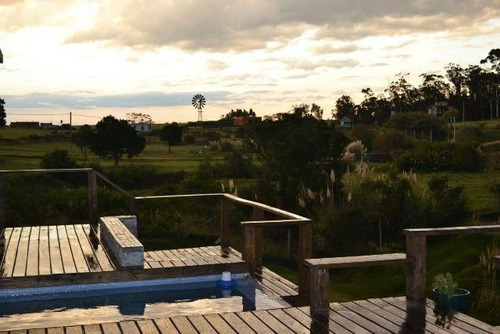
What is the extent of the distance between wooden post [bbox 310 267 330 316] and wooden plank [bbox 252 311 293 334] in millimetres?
415

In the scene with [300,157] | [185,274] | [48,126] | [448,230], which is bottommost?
[185,274]

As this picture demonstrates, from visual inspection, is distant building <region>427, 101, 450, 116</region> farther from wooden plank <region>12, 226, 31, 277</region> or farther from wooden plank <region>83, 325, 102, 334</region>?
wooden plank <region>83, 325, 102, 334</region>

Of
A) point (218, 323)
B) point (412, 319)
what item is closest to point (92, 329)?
point (218, 323)

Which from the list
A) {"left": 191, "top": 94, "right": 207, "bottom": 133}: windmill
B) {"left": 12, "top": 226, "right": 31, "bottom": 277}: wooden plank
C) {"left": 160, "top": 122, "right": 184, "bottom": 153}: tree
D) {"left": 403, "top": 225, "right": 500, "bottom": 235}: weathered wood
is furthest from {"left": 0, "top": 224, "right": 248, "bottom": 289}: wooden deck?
{"left": 191, "top": 94, "right": 207, "bottom": 133}: windmill

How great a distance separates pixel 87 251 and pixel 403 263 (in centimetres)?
498

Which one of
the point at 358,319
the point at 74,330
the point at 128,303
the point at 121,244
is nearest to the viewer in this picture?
the point at 74,330

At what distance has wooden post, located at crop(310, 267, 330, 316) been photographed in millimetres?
5727

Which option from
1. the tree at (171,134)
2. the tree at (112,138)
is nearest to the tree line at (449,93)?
the tree at (171,134)

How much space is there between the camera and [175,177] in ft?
107

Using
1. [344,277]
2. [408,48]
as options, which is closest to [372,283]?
[344,277]

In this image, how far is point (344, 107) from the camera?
93438mm

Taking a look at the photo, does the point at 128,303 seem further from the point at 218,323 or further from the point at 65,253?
the point at 218,323

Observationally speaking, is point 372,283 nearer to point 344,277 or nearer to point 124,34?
point 344,277

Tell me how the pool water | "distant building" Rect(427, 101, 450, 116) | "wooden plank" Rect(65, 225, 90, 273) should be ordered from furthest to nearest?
"distant building" Rect(427, 101, 450, 116) < "wooden plank" Rect(65, 225, 90, 273) < the pool water
